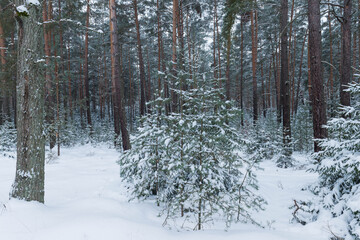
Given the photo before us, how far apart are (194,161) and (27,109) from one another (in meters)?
3.00

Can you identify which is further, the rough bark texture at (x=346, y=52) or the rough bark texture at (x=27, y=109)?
the rough bark texture at (x=346, y=52)

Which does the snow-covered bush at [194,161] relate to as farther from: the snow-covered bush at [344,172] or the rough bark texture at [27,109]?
the rough bark texture at [27,109]

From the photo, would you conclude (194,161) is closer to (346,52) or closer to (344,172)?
(344,172)

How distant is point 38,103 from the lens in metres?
3.66

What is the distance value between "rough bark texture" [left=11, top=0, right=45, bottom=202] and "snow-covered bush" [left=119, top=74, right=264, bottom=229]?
1744mm

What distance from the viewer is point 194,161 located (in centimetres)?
408

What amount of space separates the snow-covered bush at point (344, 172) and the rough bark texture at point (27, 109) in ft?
16.8

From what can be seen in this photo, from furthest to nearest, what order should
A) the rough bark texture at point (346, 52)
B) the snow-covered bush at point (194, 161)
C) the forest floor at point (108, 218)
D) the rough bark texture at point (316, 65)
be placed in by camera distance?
the rough bark texture at point (346, 52) < the rough bark texture at point (316, 65) < the snow-covered bush at point (194, 161) < the forest floor at point (108, 218)

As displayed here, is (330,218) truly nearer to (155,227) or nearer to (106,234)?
(155,227)

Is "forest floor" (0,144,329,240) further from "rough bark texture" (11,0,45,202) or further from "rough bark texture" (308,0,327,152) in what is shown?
"rough bark texture" (308,0,327,152)

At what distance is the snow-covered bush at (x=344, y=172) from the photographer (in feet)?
11.4

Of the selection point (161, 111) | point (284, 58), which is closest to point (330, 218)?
point (161, 111)

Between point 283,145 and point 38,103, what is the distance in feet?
29.0

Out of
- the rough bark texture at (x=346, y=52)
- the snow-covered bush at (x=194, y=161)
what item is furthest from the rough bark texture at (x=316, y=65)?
the snow-covered bush at (x=194, y=161)
